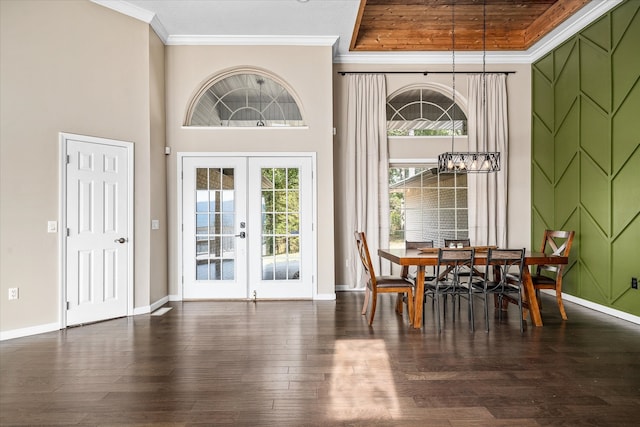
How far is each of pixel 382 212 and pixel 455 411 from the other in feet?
12.9

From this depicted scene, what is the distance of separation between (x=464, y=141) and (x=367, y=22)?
8.00ft

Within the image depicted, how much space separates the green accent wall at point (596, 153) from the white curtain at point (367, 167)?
2.47 meters

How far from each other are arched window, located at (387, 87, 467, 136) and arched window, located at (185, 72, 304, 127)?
168cm

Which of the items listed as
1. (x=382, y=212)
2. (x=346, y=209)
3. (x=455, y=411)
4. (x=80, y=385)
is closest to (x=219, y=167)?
(x=346, y=209)

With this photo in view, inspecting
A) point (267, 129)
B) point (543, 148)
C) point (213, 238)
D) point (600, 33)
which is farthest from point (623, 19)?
point (213, 238)

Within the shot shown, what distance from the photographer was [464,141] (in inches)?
244

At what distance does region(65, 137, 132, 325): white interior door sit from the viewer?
4.26 meters

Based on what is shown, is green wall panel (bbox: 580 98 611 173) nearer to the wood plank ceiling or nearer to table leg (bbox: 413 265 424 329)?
the wood plank ceiling

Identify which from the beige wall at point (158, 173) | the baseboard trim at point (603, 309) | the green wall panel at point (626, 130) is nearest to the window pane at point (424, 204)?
the baseboard trim at point (603, 309)

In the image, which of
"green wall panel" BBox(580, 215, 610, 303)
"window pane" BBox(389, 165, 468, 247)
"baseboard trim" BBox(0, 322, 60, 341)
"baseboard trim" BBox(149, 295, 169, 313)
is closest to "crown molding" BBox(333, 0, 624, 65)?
"window pane" BBox(389, 165, 468, 247)

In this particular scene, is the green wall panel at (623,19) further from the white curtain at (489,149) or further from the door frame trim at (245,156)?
the door frame trim at (245,156)

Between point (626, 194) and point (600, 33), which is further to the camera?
point (600, 33)

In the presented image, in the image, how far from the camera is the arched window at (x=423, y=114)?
246 inches

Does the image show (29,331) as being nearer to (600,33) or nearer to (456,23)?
(456,23)
